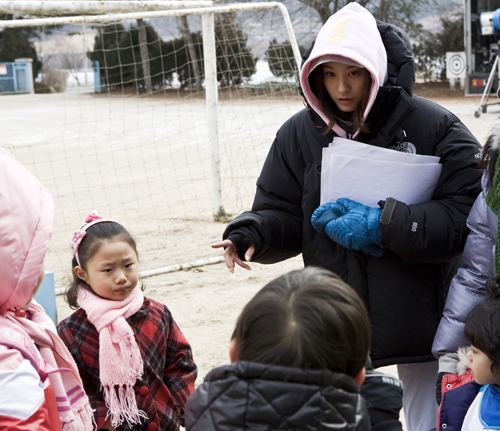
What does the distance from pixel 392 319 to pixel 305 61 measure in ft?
3.19

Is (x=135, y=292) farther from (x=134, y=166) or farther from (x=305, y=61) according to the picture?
(x=134, y=166)

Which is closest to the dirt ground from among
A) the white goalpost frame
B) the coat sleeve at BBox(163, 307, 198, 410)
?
the white goalpost frame

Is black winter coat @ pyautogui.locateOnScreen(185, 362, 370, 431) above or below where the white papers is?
Answer: below

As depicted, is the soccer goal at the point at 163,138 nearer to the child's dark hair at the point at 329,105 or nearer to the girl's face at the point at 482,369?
the child's dark hair at the point at 329,105

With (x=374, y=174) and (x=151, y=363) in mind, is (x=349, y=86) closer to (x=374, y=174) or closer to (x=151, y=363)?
(x=374, y=174)

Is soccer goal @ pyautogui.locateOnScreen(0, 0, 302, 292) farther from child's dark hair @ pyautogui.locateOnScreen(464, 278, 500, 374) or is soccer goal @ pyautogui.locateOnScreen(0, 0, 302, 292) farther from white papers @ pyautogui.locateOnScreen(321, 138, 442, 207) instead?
child's dark hair @ pyautogui.locateOnScreen(464, 278, 500, 374)

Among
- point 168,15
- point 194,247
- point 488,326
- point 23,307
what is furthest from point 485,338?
point 194,247

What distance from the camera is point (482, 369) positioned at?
6.41 feet

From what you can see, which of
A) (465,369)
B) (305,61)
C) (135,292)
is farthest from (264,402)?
(305,61)

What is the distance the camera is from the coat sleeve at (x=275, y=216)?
2.55 meters

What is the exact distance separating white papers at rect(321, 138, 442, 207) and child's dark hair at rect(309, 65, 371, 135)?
70 millimetres

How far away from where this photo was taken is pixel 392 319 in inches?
91.8

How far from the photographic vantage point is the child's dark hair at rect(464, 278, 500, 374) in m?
1.92

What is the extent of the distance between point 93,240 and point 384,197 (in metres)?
1.05
